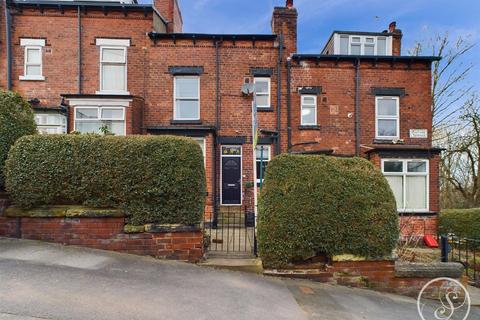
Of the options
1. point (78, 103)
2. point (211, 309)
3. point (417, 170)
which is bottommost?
point (211, 309)

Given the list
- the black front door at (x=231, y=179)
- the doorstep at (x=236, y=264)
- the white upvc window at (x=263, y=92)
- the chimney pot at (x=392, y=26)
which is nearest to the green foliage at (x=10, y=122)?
the doorstep at (x=236, y=264)

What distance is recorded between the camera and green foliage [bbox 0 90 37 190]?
6379mm

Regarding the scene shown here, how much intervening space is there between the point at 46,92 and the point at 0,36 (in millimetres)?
2971

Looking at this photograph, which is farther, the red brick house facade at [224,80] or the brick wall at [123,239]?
the red brick house facade at [224,80]

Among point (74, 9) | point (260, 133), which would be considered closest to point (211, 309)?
point (260, 133)

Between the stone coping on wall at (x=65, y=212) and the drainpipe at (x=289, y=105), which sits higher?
the drainpipe at (x=289, y=105)

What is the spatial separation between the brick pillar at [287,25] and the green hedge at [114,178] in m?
9.84

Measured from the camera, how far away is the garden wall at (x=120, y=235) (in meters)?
5.90

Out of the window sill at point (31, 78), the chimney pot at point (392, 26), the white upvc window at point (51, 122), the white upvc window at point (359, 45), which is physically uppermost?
the chimney pot at point (392, 26)

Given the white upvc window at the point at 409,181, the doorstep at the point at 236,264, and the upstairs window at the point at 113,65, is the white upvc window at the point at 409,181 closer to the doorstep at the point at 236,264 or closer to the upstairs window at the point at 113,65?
the doorstep at the point at 236,264

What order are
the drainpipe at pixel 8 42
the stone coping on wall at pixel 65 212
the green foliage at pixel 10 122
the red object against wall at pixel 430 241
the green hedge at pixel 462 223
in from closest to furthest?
the stone coping on wall at pixel 65 212 < the green foliage at pixel 10 122 < the red object against wall at pixel 430 241 < the green hedge at pixel 462 223 < the drainpipe at pixel 8 42

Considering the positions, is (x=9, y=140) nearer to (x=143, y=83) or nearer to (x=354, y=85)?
(x=143, y=83)

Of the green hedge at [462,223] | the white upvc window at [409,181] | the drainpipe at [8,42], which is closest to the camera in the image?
the green hedge at [462,223]

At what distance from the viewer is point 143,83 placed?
45.2 ft
